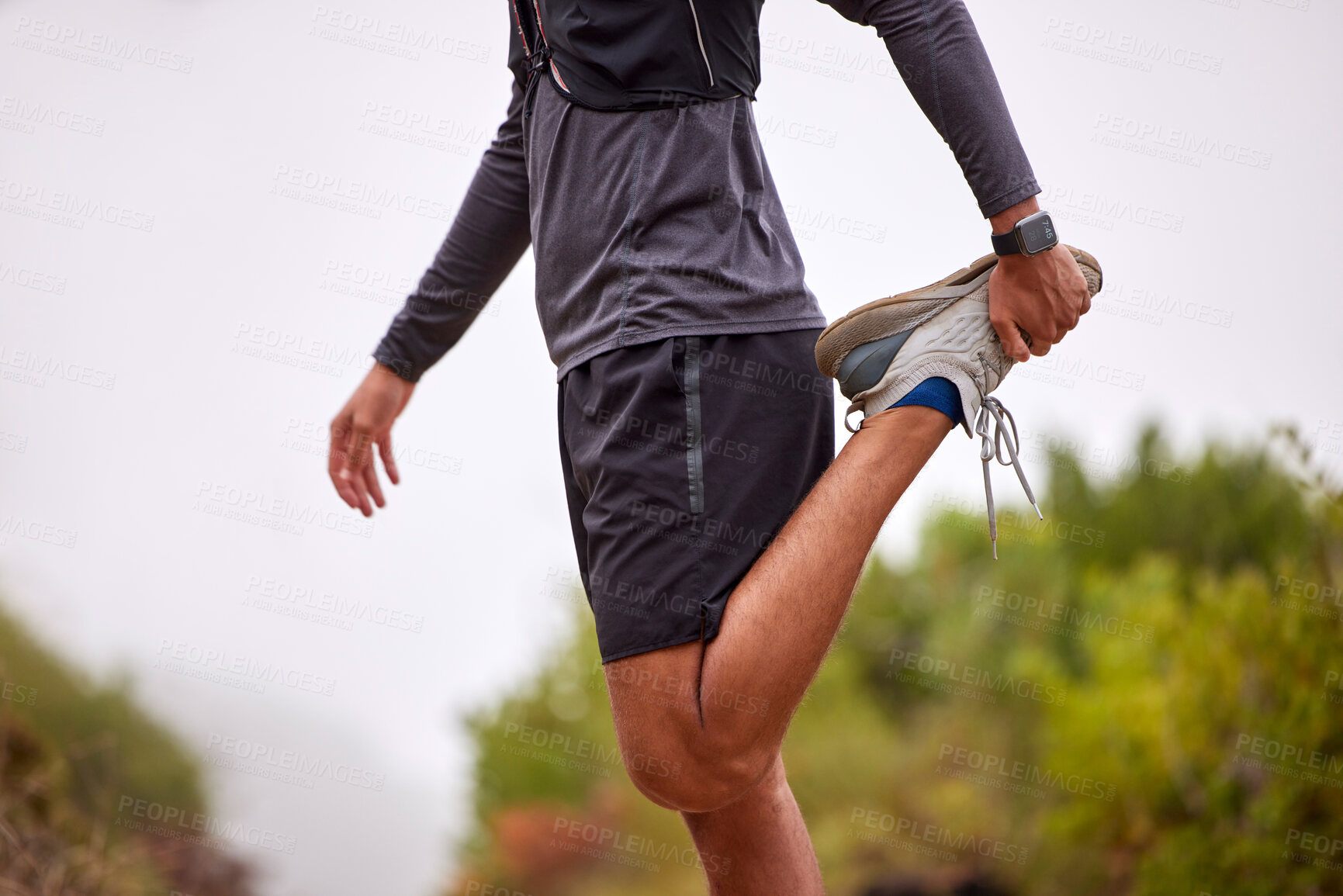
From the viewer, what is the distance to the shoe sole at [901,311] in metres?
1.09

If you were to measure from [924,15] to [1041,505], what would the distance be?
4039mm

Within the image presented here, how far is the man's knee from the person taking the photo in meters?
1.01

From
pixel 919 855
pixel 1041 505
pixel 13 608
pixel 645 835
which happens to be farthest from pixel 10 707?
pixel 1041 505

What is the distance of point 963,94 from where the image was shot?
1.03 m

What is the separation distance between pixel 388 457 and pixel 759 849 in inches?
31.2

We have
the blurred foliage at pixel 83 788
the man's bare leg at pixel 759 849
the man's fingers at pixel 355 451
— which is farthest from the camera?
the blurred foliage at pixel 83 788

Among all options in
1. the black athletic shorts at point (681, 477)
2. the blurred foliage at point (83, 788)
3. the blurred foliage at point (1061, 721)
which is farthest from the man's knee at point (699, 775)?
the blurred foliage at point (83, 788)

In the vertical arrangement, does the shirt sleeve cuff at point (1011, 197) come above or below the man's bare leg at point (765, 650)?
above

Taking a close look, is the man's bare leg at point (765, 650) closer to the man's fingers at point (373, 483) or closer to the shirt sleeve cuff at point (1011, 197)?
the shirt sleeve cuff at point (1011, 197)

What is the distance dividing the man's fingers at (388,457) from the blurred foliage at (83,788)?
109 cm

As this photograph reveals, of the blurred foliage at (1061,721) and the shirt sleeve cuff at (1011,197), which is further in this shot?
the blurred foliage at (1061,721)

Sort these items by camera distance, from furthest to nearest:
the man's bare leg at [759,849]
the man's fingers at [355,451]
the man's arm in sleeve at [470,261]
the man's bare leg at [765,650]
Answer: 1. the man's fingers at [355,451]
2. the man's arm in sleeve at [470,261]
3. the man's bare leg at [759,849]
4. the man's bare leg at [765,650]

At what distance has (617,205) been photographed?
109 centimetres

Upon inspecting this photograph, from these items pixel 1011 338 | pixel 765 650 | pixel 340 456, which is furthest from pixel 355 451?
pixel 1011 338
